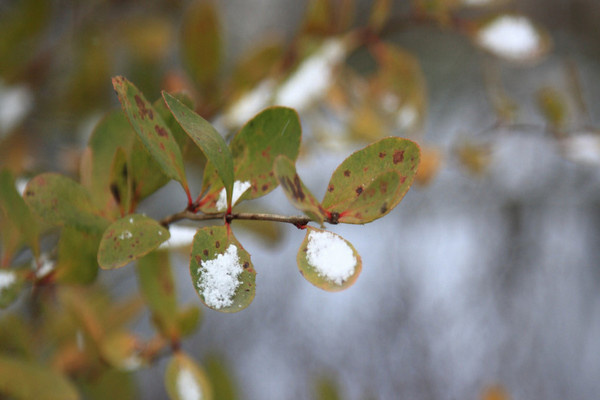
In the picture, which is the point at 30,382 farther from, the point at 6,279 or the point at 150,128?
the point at 150,128

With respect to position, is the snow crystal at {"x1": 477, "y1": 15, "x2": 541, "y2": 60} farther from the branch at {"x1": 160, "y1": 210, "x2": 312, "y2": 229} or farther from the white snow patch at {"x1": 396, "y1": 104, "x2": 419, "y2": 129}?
the branch at {"x1": 160, "y1": 210, "x2": 312, "y2": 229}

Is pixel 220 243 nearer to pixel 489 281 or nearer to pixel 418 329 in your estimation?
pixel 418 329

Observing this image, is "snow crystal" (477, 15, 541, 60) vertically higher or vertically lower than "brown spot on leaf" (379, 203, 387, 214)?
lower

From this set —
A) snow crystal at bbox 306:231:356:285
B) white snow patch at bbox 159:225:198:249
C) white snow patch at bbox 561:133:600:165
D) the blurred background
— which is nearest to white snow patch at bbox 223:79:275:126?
the blurred background

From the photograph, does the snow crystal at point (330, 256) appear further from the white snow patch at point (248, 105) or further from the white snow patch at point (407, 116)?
the white snow patch at point (407, 116)

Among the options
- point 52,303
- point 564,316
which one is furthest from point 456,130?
point 52,303

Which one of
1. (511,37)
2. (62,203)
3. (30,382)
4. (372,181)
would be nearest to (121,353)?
(30,382)
